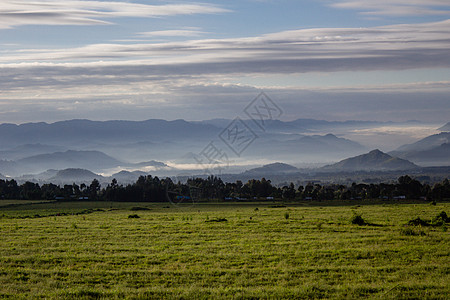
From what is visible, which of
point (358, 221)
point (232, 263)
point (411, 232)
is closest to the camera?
point (232, 263)

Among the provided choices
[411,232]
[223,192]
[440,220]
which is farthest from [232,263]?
[223,192]

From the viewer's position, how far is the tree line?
92562mm

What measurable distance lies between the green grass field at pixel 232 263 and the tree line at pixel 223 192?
64.2 metres

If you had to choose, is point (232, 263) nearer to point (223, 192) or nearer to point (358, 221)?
point (358, 221)

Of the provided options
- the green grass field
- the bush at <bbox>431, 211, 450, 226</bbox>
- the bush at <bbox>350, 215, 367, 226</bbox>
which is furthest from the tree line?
the green grass field

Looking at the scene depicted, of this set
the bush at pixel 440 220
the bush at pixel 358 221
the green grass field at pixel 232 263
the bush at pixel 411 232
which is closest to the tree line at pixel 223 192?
the bush at pixel 440 220

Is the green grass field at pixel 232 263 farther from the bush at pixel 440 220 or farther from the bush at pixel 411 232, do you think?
the bush at pixel 440 220

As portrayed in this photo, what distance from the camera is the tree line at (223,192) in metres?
92.6

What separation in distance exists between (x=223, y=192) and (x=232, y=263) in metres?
89.0

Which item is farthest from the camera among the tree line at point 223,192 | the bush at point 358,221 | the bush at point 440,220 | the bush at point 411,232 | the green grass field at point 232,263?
the tree line at point 223,192

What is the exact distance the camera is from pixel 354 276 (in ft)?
57.3

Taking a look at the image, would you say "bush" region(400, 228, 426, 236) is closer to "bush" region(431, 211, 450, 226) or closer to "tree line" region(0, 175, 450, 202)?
"bush" region(431, 211, 450, 226)

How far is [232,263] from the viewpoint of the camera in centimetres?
1962

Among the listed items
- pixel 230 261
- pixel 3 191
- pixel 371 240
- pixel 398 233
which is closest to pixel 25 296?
pixel 230 261
